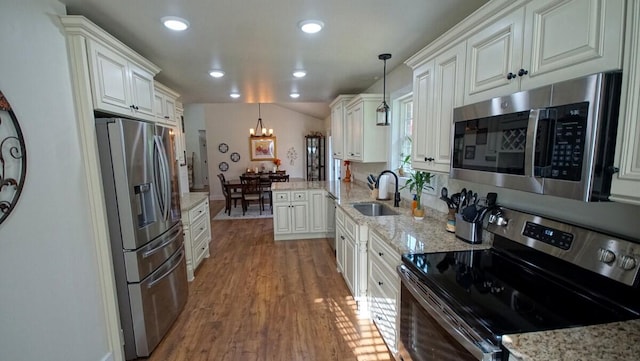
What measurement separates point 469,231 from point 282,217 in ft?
10.5

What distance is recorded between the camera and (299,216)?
14.7 feet

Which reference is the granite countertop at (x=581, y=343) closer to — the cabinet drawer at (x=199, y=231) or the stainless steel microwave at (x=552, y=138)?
the stainless steel microwave at (x=552, y=138)

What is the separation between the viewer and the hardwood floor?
2.06 m

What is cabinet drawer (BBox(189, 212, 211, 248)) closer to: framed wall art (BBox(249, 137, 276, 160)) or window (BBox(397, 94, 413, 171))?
window (BBox(397, 94, 413, 171))

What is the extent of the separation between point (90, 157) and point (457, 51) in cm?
238

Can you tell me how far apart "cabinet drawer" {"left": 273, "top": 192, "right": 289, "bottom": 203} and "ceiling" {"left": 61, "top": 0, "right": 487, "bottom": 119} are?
176 cm

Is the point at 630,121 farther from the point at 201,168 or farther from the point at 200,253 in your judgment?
the point at 201,168

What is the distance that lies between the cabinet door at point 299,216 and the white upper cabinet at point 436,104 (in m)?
2.59

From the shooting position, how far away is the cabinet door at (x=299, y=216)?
446 cm

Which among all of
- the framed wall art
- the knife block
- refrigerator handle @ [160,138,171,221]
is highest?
the framed wall art

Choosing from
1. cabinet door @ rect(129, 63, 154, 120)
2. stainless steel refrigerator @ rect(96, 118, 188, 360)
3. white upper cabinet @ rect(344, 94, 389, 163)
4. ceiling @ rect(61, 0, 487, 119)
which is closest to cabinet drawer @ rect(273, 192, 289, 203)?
white upper cabinet @ rect(344, 94, 389, 163)

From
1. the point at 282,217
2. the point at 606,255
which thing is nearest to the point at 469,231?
the point at 606,255

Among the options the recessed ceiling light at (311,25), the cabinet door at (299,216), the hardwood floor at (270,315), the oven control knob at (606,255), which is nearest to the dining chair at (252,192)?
the cabinet door at (299,216)

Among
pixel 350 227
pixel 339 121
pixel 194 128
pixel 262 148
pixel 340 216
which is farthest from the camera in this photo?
pixel 194 128
